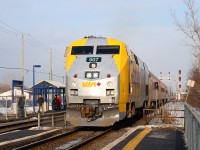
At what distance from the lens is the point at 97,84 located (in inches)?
578

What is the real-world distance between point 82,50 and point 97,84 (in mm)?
1986

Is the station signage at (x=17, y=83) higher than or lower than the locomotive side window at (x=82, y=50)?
lower

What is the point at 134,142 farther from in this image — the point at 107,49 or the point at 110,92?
the point at 107,49

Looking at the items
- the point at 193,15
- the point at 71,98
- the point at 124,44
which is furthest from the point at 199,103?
the point at 71,98

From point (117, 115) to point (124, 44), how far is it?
136 inches

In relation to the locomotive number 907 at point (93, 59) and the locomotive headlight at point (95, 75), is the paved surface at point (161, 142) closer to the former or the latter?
the locomotive headlight at point (95, 75)

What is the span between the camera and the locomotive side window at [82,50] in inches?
620

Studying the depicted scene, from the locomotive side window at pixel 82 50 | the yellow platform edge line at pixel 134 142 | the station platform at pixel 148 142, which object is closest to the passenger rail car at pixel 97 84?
the locomotive side window at pixel 82 50

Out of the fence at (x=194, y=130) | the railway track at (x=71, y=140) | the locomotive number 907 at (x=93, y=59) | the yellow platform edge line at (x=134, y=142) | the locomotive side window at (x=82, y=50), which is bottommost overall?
the railway track at (x=71, y=140)

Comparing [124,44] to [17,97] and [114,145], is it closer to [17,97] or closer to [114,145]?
[114,145]

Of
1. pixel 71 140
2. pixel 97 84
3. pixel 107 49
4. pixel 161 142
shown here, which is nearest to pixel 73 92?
pixel 97 84

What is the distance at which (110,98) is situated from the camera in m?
14.6

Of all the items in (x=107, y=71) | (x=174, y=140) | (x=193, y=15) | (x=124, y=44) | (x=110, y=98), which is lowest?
(x=174, y=140)

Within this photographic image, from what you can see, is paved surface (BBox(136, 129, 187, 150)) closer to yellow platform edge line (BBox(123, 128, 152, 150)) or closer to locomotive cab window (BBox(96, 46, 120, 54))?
yellow platform edge line (BBox(123, 128, 152, 150))
